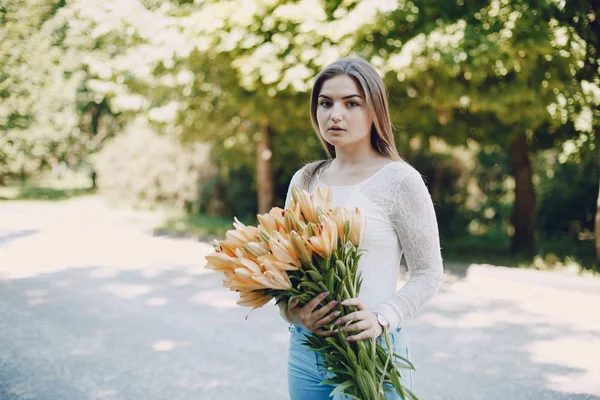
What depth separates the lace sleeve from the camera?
1787 millimetres

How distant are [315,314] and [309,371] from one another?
1.10 ft

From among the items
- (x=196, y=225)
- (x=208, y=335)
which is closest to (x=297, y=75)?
(x=208, y=335)

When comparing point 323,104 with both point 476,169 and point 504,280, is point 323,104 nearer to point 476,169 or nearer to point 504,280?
point 504,280

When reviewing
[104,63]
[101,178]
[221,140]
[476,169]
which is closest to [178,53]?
[104,63]

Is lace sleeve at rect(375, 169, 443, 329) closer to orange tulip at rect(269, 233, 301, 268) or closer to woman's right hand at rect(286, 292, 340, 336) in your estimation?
woman's right hand at rect(286, 292, 340, 336)

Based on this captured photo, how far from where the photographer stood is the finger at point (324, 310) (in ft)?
5.16

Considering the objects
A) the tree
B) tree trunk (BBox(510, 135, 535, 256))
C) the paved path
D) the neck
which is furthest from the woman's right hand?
tree trunk (BBox(510, 135, 535, 256))

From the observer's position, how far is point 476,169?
15.6 metres

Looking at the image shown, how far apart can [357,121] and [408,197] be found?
1.01 ft

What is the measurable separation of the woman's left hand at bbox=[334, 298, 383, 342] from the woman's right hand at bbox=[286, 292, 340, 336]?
0.03 m

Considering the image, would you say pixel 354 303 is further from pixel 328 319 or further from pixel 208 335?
pixel 208 335

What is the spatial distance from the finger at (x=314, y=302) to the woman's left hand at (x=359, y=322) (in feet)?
0.20

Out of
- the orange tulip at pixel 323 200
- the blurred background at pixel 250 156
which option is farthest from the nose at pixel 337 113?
the blurred background at pixel 250 156

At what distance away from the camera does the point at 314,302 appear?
1585 millimetres
